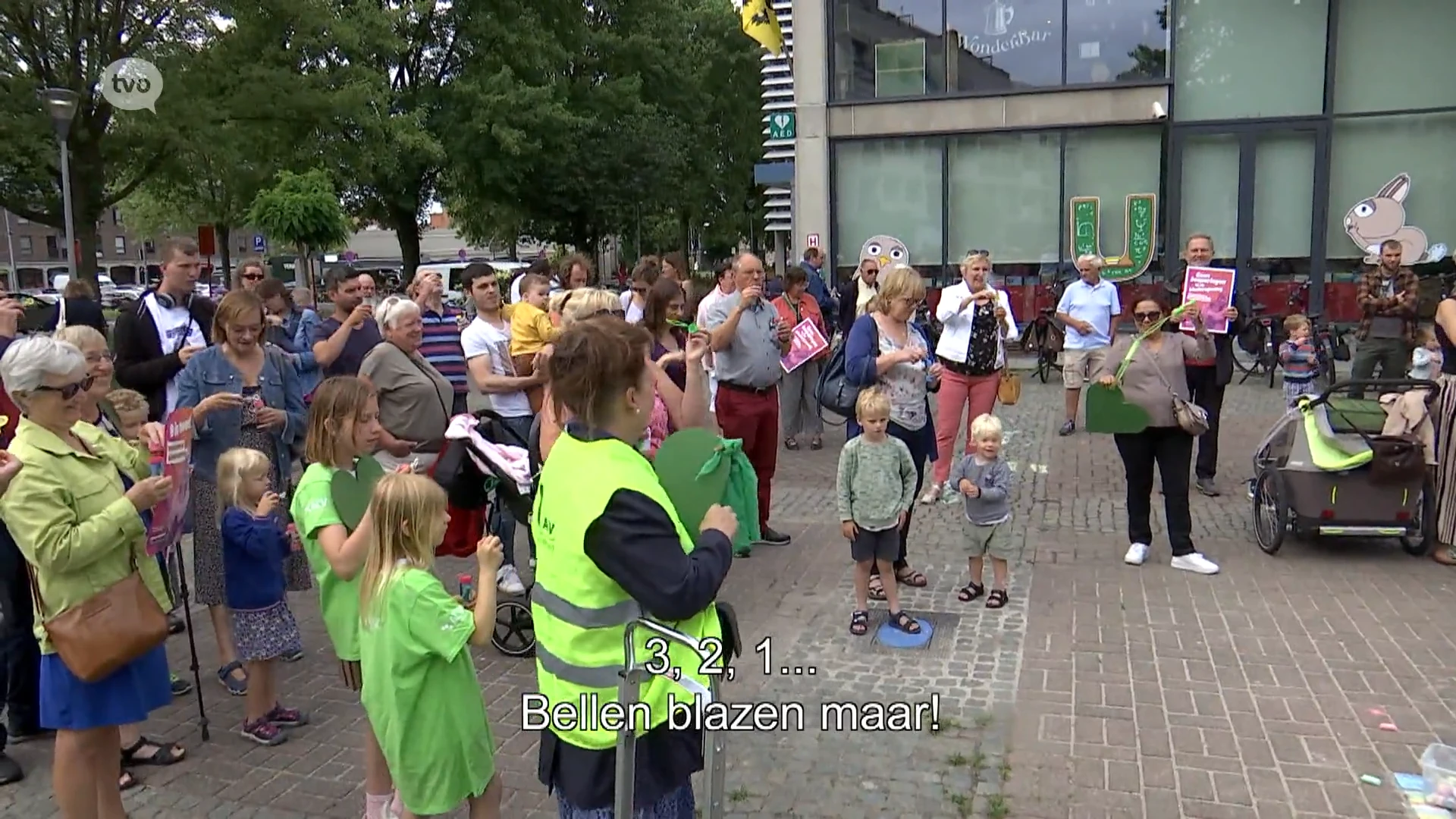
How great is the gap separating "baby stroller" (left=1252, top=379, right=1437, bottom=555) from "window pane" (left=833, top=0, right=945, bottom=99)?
11208 millimetres

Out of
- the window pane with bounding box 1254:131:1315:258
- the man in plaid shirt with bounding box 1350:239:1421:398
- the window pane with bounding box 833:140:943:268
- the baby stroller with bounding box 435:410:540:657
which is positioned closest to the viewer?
the baby stroller with bounding box 435:410:540:657

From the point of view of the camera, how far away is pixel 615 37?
98.3ft

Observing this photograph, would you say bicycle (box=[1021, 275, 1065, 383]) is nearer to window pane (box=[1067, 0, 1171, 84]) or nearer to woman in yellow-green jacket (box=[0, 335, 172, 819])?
window pane (box=[1067, 0, 1171, 84])

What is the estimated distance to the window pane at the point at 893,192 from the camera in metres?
16.6

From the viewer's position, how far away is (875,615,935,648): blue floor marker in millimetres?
5160

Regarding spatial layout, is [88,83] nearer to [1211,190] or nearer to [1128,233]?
[1128,233]

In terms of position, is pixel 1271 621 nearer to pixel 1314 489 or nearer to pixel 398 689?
pixel 1314 489

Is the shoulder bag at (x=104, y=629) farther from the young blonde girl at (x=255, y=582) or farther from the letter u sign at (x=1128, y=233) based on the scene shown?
the letter u sign at (x=1128, y=233)

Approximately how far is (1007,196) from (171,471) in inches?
574

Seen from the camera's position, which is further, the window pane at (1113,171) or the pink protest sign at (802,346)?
the window pane at (1113,171)

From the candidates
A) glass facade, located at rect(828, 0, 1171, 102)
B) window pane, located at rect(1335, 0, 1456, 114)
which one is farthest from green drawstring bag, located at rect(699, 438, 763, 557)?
window pane, located at rect(1335, 0, 1456, 114)

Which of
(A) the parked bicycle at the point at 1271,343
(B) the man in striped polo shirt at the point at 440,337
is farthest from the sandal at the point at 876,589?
(A) the parked bicycle at the point at 1271,343

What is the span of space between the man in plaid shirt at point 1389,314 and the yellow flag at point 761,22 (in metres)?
11.4

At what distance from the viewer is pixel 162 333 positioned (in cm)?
556
